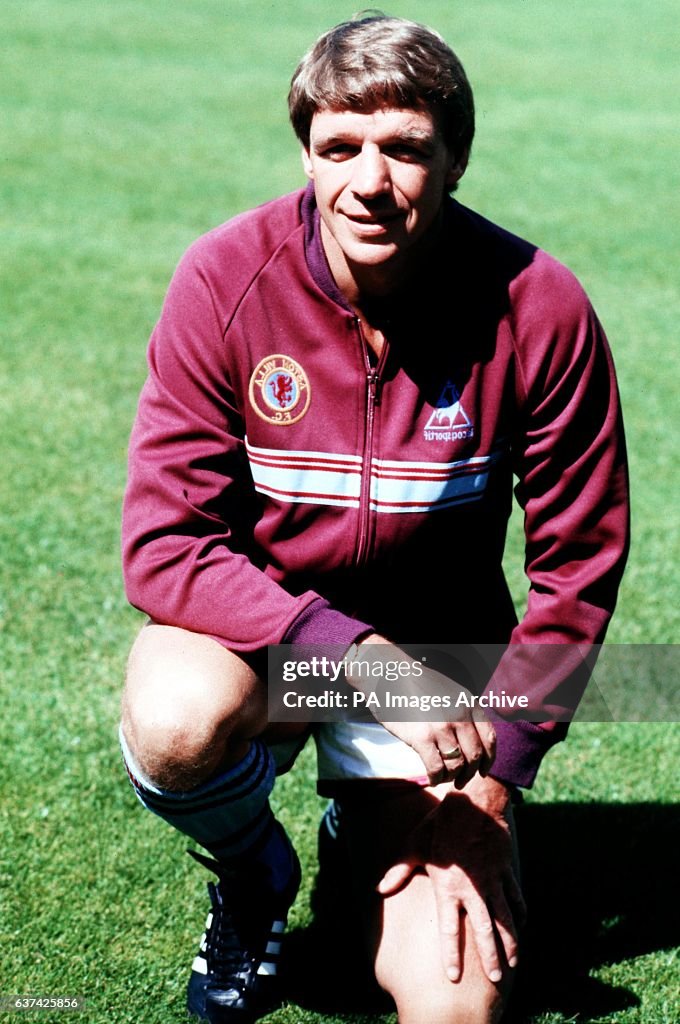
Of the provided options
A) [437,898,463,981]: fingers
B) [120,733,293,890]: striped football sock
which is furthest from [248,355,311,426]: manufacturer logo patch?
[437,898,463,981]: fingers

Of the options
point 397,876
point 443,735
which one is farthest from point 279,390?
point 397,876

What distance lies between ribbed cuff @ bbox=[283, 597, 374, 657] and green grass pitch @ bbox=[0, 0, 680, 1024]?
775 mm

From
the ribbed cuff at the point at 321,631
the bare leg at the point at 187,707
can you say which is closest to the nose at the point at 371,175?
the ribbed cuff at the point at 321,631

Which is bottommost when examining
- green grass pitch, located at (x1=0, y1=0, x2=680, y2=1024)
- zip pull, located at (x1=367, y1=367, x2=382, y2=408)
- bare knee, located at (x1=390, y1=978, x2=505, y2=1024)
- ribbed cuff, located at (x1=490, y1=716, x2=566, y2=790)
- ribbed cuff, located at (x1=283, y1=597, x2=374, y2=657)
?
green grass pitch, located at (x1=0, y1=0, x2=680, y2=1024)

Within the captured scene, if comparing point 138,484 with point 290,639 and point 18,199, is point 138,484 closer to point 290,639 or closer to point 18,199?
point 290,639

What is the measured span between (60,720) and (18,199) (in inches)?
247

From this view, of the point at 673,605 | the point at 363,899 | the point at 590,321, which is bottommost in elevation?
the point at 673,605

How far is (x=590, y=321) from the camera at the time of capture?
2.58 m

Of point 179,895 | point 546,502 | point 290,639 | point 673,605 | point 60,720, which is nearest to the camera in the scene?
point 290,639

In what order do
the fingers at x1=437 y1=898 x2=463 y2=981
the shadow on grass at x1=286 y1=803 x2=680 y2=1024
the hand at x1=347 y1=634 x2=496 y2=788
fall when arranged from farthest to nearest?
the shadow on grass at x1=286 y1=803 x2=680 y2=1024 → the fingers at x1=437 y1=898 x2=463 y2=981 → the hand at x1=347 y1=634 x2=496 y2=788

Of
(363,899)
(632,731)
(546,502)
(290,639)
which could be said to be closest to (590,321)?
(546,502)

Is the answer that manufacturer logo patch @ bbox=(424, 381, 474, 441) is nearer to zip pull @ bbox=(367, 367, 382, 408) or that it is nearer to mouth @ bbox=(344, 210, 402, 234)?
zip pull @ bbox=(367, 367, 382, 408)

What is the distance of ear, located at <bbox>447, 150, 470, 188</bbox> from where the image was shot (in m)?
2.57

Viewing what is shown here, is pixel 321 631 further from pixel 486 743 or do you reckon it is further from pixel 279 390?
pixel 279 390
